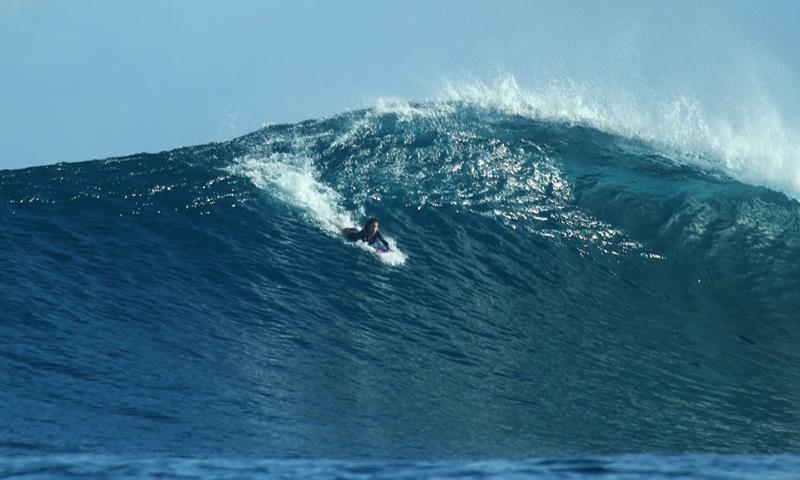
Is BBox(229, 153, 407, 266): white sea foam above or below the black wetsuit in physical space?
above

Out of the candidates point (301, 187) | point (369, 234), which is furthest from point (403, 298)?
point (301, 187)

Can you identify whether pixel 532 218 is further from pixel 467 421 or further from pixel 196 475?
pixel 196 475

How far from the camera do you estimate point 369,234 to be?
1731cm

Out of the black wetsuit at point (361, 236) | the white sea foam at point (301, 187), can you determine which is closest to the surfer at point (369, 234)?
the black wetsuit at point (361, 236)

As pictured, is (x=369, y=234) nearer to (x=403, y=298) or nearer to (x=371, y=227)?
(x=371, y=227)

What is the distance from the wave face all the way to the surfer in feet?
0.75

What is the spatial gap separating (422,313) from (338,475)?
866 cm

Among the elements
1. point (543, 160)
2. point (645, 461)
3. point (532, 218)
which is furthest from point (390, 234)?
point (645, 461)

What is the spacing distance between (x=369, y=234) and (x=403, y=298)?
76.6 inches

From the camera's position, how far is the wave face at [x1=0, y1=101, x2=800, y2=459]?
420 inches

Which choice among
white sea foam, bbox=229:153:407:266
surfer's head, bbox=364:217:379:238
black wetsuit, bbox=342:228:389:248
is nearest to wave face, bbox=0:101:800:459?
white sea foam, bbox=229:153:407:266

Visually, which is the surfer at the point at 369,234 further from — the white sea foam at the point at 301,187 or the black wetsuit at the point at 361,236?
the white sea foam at the point at 301,187

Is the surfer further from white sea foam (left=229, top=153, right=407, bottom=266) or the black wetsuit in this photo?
white sea foam (left=229, top=153, right=407, bottom=266)

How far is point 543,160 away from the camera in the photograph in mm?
20984
